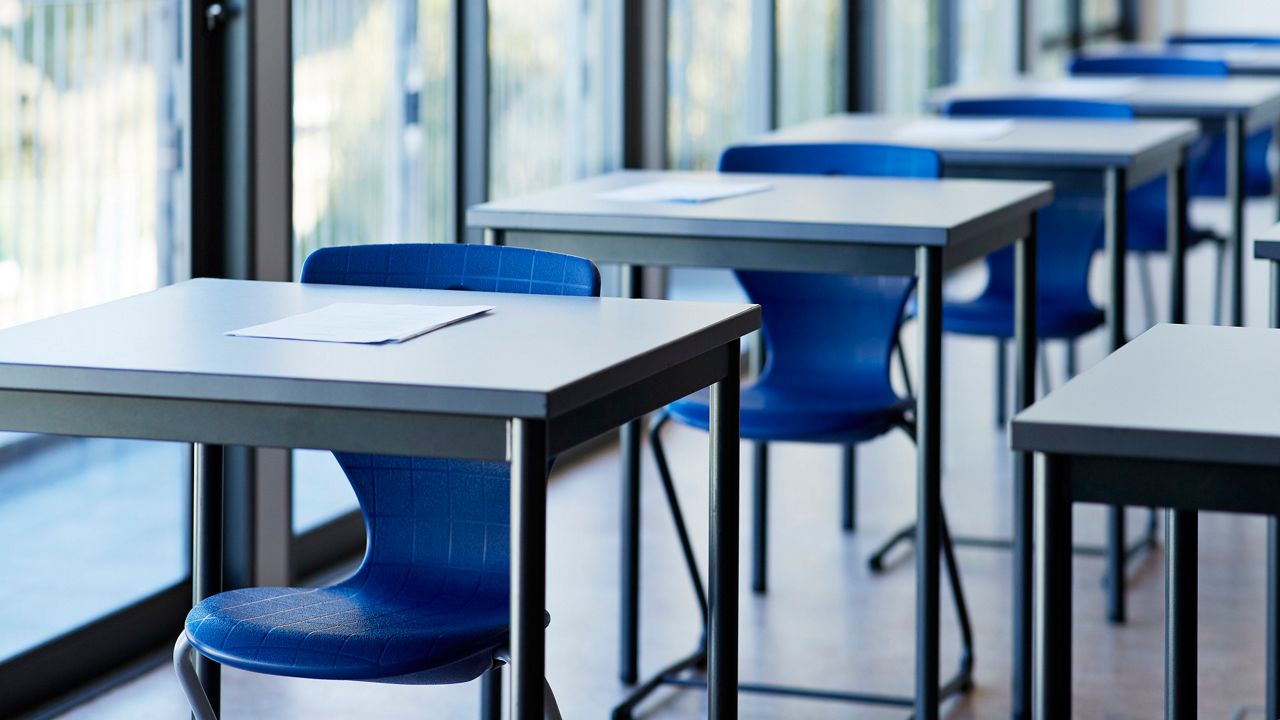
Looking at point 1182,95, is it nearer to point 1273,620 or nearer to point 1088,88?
point 1088,88

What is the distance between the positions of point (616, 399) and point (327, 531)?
208cm

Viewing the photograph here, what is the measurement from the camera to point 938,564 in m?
2.74

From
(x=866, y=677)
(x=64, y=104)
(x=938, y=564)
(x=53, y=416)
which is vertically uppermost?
(x=64, y=104)

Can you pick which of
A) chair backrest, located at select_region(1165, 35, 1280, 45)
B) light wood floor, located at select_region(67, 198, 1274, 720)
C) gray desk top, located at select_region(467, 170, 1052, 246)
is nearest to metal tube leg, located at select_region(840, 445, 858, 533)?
light wood floor, located at select_region(67, 198, 1274, 720)

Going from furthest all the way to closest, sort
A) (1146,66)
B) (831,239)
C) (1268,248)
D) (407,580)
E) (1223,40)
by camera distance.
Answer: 1. (1223,40)
2. (1146,66)
3. (831,239)
4. (1268,248)
5. (407,580)

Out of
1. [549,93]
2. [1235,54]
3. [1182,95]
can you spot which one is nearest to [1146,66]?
[1182,95]

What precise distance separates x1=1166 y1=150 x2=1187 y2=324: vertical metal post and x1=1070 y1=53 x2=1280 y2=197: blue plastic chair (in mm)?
1889

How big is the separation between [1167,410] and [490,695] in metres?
1.10

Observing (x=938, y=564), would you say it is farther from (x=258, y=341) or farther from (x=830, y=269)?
(x=258, y=341)

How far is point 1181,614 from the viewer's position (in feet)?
6.32

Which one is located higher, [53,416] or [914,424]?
[53,416]

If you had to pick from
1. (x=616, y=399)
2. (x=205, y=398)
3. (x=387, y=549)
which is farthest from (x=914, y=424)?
(x=205, y=398)

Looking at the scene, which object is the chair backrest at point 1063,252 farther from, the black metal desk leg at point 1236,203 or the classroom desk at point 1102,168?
the black metal desk leg at point 1236,203

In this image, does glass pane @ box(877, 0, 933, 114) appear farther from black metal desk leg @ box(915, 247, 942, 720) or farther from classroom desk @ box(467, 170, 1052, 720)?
black metal desk leg @ box(915, 247, 942, 720)
